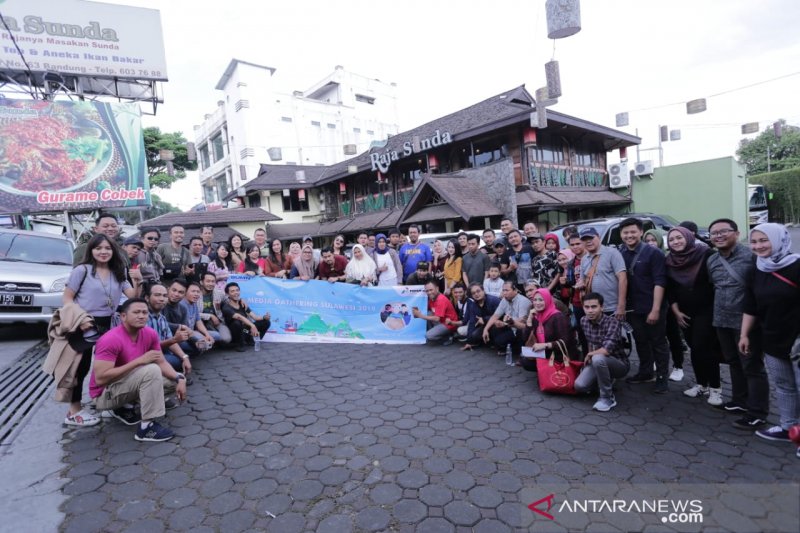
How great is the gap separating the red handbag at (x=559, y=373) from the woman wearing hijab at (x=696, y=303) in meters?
1.16

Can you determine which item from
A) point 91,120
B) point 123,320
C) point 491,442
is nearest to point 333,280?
point 123,320

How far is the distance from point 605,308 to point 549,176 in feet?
46.3

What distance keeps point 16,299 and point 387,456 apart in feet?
23.1

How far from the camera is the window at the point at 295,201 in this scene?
27.0m

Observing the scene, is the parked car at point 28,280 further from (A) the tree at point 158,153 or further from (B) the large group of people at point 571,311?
(A) the tree at point 158,153

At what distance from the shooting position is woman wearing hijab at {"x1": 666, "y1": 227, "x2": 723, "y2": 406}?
3848 mm

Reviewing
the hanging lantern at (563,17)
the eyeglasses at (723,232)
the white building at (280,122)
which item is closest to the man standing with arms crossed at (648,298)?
the eyeglasses at (723,232)

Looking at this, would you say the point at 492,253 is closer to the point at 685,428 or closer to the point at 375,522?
the point at 685,428

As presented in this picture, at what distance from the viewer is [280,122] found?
34.8 m

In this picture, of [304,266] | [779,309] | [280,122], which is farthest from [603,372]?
[280,122]

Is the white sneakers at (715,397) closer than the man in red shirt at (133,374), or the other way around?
the man in red shirt at (133,374)

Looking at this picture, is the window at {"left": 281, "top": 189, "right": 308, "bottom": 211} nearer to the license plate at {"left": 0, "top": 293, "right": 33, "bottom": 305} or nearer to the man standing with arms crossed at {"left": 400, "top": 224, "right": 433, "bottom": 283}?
the man standing with arms crossed at {"left": 400, "top": 224, "right": 433, "bottom": 283}

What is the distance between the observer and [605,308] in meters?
4.34

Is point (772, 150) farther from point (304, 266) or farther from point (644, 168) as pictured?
point (304, 266)
